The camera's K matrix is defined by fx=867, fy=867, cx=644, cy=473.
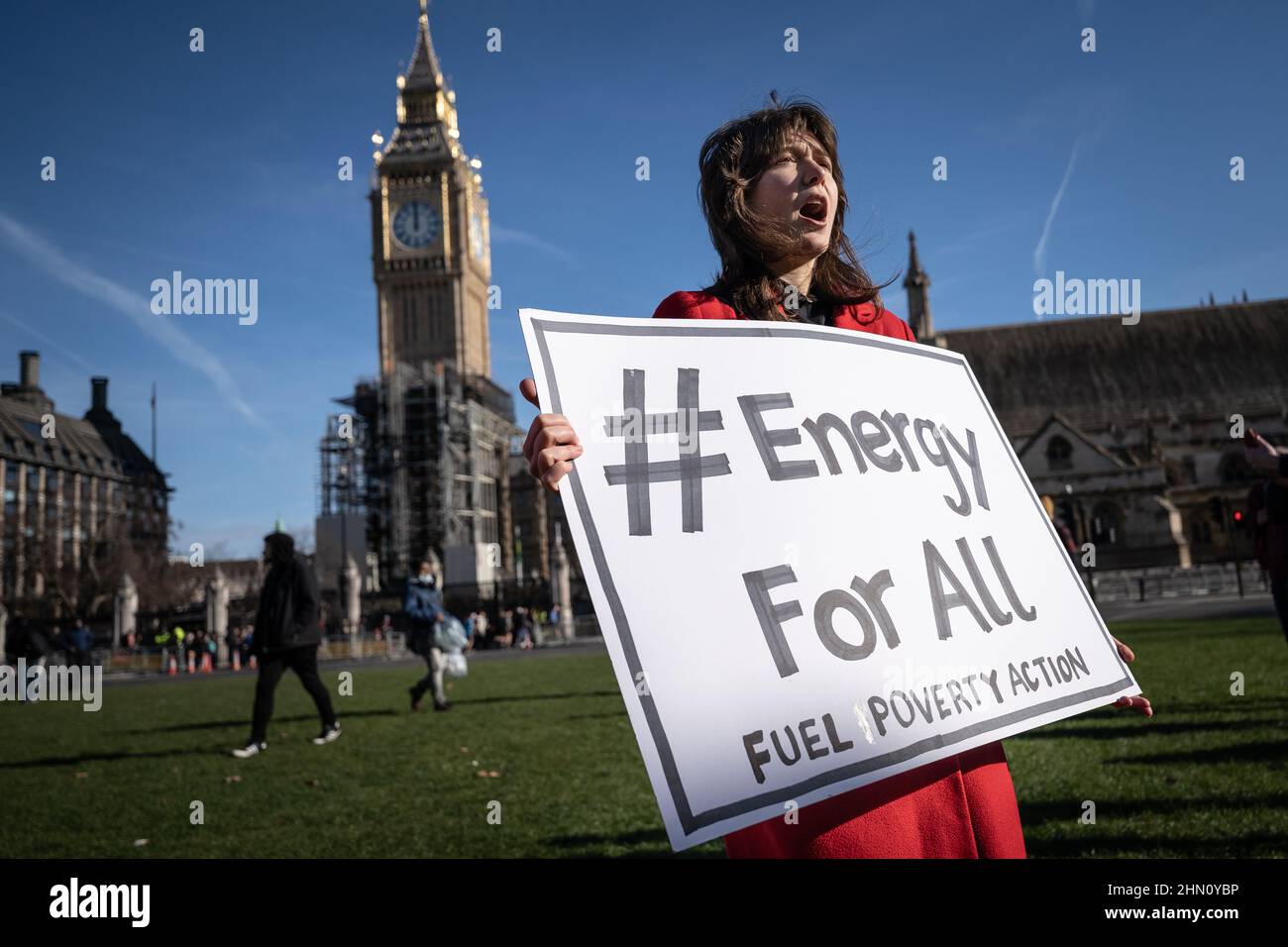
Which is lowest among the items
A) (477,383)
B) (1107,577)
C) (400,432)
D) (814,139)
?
(1107,577)

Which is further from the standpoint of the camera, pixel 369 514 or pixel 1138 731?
pixel 369 514

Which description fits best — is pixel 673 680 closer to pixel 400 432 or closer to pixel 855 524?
pixel 855 524

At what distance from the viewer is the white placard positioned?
1.64 meters

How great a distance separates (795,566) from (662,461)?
1.17 feet

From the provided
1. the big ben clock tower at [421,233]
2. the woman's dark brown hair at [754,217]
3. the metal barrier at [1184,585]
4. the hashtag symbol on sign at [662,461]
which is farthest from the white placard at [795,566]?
the big ben clock tower at [421,233]

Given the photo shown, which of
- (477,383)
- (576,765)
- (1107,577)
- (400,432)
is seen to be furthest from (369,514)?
(576,765)

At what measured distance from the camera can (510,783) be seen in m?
6.16

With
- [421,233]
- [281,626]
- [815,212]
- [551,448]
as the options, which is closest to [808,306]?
[815,212]

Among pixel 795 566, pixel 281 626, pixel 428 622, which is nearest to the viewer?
pixel 795 566

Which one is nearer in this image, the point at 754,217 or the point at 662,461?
the point at 662,461

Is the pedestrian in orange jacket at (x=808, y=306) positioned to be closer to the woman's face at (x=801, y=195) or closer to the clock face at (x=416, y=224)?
the woman's face at (x=801, y=195)

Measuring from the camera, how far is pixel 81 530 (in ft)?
182

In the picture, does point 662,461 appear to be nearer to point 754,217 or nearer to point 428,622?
point 754,217
